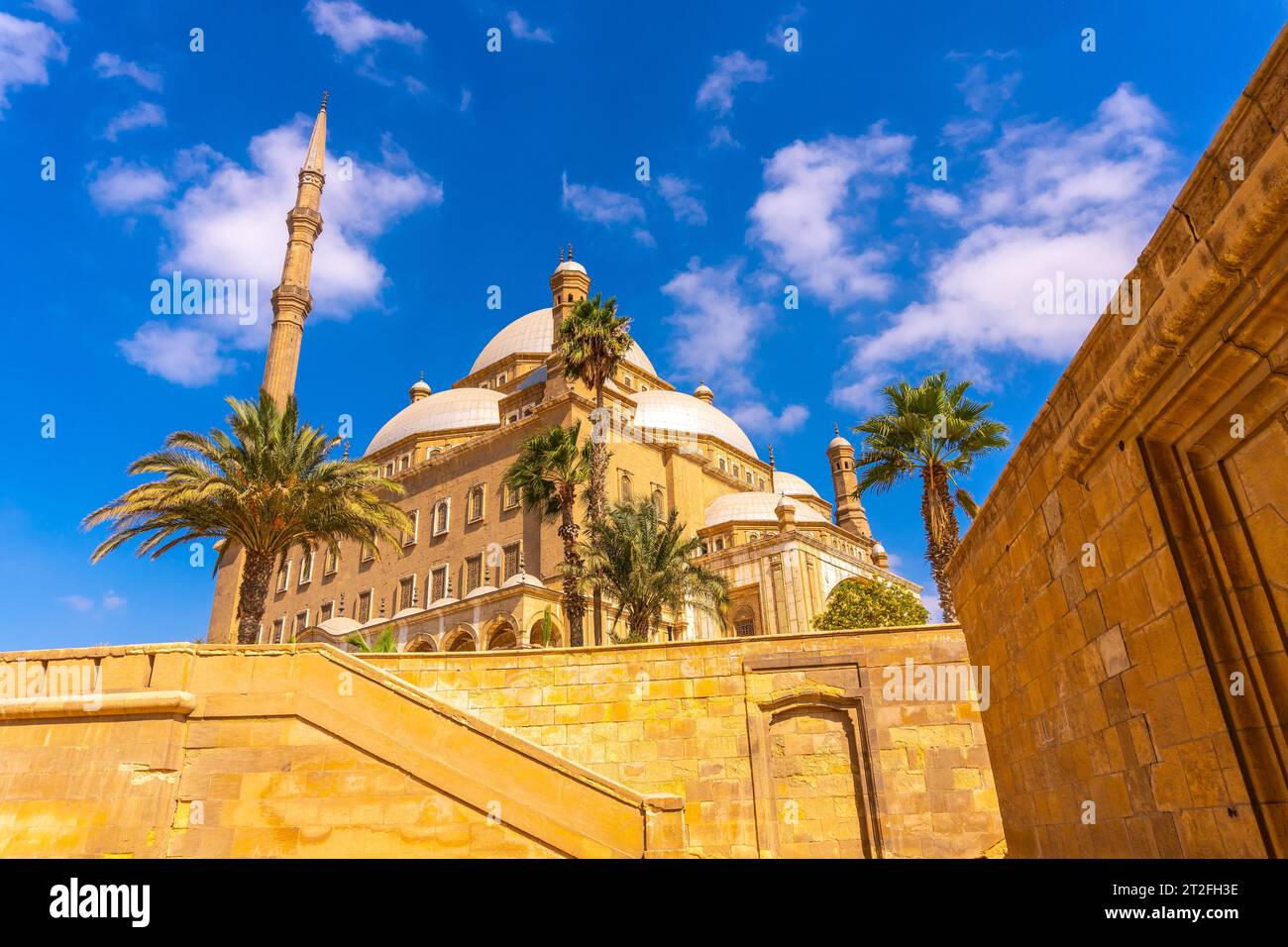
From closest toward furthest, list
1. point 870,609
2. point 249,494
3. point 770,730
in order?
point 770,730 < point 249,494 < point 870,609

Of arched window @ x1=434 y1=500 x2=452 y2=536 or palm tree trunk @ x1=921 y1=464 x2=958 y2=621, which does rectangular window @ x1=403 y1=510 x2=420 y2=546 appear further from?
palm tree trunk @ x1=921 y1=464 x2=958 y2=621

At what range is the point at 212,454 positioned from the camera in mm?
17031

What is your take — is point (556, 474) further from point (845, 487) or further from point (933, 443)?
point (845, 487)

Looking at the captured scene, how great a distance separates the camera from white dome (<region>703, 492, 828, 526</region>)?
3709cm

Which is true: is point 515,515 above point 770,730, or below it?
above

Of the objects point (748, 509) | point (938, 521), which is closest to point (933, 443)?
point (938, 521)

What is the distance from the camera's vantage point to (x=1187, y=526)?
4.28 metres

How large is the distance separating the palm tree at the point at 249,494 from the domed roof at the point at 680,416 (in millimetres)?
22089

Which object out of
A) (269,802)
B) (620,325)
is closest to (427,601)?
(620,325)

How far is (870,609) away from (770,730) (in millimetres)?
14704

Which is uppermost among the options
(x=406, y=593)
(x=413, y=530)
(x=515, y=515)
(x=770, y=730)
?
(x=413, y=530)

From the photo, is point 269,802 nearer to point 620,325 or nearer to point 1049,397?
point 1049,397

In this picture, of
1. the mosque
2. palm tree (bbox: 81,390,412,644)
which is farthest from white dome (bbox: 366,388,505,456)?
palm tree (bbox: 81,390,412,644)
